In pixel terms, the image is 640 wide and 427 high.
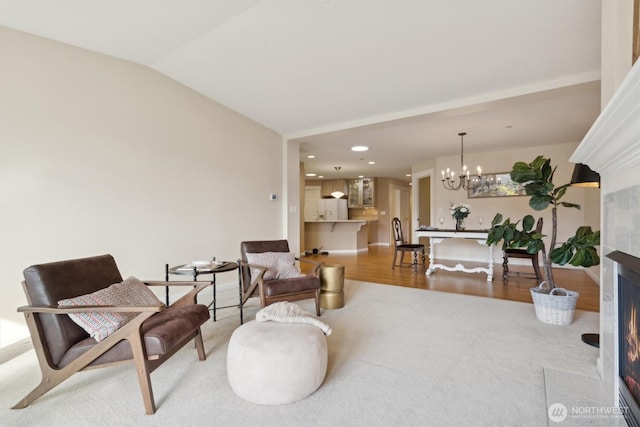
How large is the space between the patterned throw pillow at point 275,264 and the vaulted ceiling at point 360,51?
189 cm

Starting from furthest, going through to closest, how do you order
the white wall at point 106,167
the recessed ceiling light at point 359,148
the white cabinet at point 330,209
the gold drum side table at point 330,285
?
the white cabinet at point 330,209
the recessed ceiling light at point 359,148
the gold drum side table at point 330,285
the white wall at point 106,167

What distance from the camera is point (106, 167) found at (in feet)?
9.09

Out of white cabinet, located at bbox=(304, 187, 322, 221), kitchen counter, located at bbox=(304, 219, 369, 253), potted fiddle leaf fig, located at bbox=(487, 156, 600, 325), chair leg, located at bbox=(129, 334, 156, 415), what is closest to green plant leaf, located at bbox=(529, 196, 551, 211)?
potted fiddle leaf fig, located at bbox=(487, 156, 600, 325)

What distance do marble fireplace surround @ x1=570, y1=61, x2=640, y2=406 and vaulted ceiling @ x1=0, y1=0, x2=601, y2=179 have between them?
1.25m

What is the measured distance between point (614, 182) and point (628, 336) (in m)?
0.79

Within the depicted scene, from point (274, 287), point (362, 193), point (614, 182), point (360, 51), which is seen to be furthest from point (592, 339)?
point (362, 193)

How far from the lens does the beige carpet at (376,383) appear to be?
4.99ft

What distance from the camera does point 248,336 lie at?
5.67 feet

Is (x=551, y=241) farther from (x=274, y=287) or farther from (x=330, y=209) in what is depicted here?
(x=330, y=209)

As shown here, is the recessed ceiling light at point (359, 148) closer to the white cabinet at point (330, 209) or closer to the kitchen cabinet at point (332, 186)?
the white cabinet at point (330, 209)

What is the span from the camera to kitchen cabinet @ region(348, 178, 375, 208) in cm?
1016

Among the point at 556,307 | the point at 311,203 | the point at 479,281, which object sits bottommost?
the point at 479,281

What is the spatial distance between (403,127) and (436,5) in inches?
106

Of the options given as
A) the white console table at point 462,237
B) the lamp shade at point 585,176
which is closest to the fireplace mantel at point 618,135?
the lamp shade at point 585,176
